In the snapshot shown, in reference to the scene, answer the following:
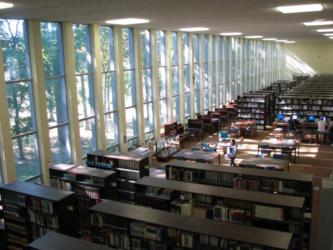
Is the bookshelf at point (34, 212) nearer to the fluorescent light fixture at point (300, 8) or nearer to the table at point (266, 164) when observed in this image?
the table at point (266, 164)

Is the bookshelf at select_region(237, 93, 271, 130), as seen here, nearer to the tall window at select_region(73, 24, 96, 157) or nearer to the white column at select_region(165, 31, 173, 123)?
the white column at select_region(165, 31, 173, 123)

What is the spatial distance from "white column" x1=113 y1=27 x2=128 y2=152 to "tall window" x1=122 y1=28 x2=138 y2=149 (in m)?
0.54

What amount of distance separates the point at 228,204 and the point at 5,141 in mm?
4857

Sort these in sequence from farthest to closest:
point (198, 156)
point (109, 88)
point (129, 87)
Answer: point (129, 87)
point (109, 88)
point (198, 156)

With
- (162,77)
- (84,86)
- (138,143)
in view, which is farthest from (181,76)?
(84,86)

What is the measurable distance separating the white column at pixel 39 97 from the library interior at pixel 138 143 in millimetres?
25

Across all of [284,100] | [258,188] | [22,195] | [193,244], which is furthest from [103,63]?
[284,100]

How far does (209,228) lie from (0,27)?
20.6 ft

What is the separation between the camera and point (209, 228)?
5027mm

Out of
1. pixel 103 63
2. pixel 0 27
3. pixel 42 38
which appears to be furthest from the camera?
pixel 103 63

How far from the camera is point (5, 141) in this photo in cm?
764

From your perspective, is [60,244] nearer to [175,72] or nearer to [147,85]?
[147,85]

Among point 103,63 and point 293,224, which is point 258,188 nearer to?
point 293,224

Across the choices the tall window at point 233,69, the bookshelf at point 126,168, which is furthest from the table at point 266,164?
the tall window at point 233,69
